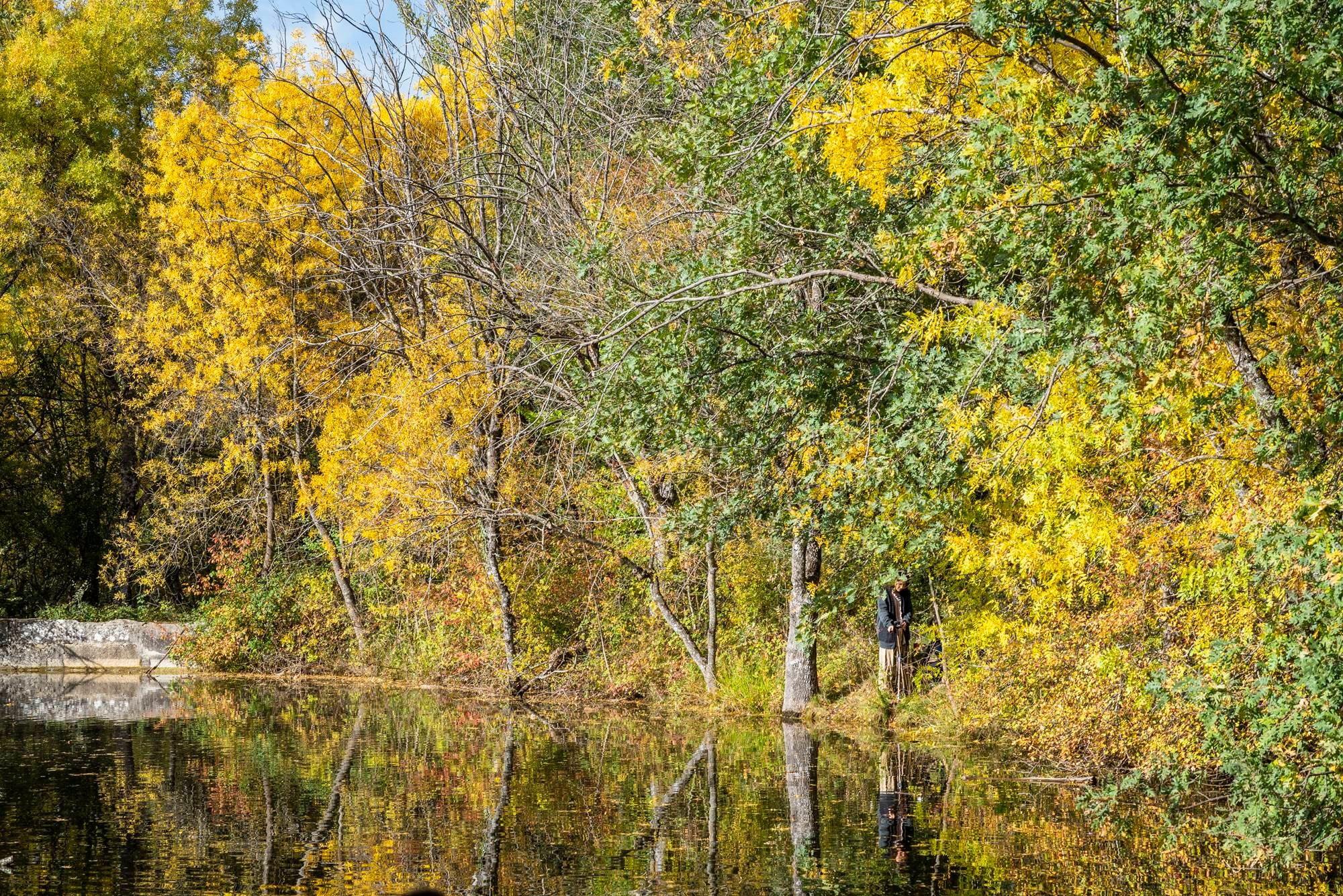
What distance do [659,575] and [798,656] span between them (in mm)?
3267

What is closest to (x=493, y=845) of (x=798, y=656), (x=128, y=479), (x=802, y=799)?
(x=802, y=799)

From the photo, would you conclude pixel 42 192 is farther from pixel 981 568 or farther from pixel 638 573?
pixel 981 568

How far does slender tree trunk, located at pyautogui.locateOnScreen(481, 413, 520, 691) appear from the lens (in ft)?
72.1

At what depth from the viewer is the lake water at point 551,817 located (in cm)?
942

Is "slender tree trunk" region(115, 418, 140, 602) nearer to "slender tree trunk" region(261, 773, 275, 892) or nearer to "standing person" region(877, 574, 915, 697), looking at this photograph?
"slender tree trunk" region(261, 773, 275, 892)

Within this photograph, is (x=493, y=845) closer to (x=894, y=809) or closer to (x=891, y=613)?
(x=894, y=809)

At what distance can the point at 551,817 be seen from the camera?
11.8m

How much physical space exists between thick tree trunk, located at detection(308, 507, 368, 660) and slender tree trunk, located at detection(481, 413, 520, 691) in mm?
3946

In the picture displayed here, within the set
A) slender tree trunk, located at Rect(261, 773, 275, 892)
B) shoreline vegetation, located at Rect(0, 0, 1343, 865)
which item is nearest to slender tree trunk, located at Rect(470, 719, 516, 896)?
slender tree trunk, located at Rect(261, 773, 275, 892)

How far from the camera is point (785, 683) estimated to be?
1909cm

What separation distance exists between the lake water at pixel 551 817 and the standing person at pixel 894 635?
1.39 meters

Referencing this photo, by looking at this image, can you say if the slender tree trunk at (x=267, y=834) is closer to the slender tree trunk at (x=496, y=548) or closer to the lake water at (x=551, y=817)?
the lake water at (x=551, y=817)

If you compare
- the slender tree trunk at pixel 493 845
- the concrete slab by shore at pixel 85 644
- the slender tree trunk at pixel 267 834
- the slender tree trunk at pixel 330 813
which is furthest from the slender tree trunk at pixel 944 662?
the concrete slab by shore at pixel 85 644

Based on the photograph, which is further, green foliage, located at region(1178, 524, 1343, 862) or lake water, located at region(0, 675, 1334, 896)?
lake water, located at region(0, 675, 1334, 896)
